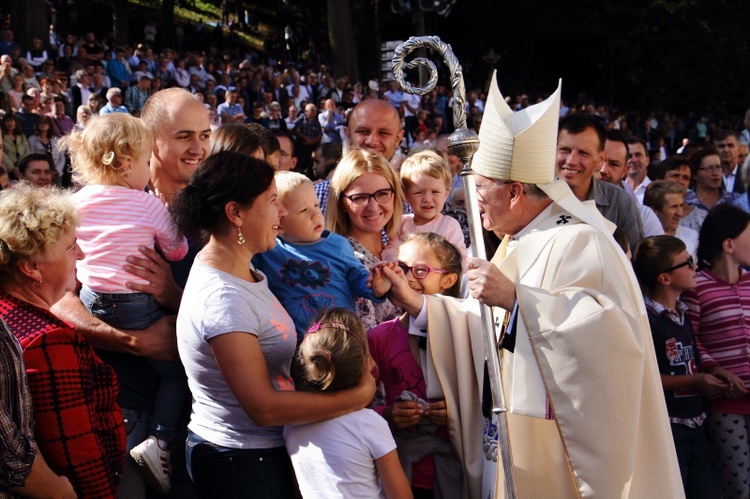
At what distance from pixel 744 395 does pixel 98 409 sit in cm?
356

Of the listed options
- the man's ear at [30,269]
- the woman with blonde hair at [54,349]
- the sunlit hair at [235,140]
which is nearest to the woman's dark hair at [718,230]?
the sunlit hair at [235,140]

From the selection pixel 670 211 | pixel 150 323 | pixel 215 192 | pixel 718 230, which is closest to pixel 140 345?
pixel 150 323

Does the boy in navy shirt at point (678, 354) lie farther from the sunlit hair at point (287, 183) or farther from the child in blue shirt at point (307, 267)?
the sunlit hair at point (287, 183)

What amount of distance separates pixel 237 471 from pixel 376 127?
8.76ft

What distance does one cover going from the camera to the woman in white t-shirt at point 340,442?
2.87 metres

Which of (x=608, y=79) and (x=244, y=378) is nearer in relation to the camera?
(x=244, y=378)

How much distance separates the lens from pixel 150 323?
10.4ft

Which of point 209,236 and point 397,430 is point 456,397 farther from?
point 209,236

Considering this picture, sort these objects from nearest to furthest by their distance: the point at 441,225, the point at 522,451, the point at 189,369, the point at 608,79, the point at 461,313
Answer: the point at 189,369, the point at 522,451, the point at 461,313, the point at 441,225, the point at 608,79

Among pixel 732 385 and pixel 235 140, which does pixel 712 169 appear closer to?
pixel 732 385

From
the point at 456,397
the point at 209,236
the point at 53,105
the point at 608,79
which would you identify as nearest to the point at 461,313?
the point at 456,397

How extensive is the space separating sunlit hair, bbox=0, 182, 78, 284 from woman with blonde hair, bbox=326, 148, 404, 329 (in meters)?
1.46

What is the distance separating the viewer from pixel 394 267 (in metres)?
3.34

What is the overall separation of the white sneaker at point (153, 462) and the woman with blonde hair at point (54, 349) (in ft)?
0.89
